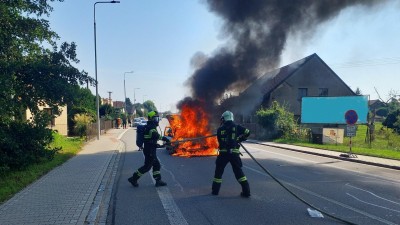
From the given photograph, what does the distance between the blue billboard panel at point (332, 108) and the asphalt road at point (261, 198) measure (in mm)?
12693

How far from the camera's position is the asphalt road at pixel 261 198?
5.43 meters

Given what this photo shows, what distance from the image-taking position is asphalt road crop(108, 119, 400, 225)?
5.43 metres

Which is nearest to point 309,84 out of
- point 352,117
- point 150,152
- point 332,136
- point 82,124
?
point 332,136

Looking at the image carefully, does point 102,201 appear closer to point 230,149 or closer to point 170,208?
point 170,208

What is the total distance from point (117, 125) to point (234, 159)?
42.9 m

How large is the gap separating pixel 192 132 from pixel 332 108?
12642 millimetres

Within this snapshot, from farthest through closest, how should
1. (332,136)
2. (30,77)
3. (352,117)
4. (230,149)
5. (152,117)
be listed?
(332,136)
(352,117)
(30,77)
(152,117)
(230,149)

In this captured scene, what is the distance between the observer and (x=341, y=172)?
33.7 feet

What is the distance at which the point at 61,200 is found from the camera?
6.36m

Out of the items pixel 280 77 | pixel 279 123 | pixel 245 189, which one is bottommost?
pixel 245 189

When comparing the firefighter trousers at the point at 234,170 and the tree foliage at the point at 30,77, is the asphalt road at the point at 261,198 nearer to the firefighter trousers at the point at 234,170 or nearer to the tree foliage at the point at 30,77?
the firefighter trousers at the point at 234,170

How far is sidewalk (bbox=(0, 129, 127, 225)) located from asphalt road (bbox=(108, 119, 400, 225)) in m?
0.38

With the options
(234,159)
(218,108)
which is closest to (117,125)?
(218,108)

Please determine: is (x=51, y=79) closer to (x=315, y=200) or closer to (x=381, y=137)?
(x=315, y=200)
